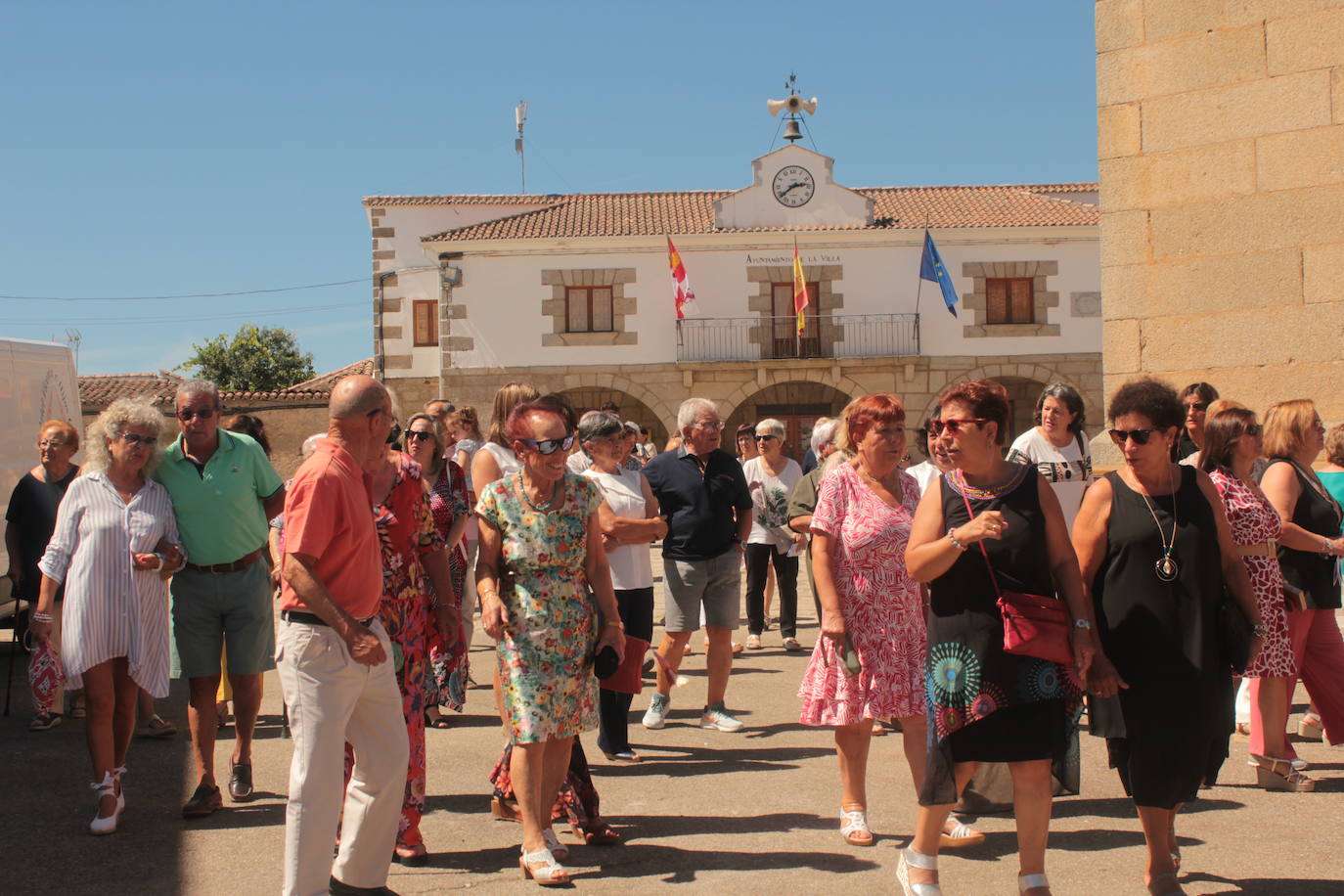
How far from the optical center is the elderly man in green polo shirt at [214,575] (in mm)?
5062

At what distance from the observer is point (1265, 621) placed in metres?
5.16

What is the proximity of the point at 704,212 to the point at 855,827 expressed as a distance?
2611 cm

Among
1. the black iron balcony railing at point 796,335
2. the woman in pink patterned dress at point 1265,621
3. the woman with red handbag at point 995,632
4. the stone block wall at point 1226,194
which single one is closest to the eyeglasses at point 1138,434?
the woman with red handbag at point 995,632

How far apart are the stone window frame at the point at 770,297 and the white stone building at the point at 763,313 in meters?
0.03

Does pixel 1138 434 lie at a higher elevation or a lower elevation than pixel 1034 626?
higher

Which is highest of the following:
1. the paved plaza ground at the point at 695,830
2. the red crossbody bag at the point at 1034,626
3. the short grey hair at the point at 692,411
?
the short grey hair at the point at 692,411

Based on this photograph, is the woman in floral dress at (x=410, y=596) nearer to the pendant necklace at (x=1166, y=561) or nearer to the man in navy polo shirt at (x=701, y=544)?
the man in navy polo shirt at (x=701, y=544)

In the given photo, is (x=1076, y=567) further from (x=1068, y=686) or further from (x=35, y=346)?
(x=35, y=346)

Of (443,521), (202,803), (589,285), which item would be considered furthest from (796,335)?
(202,803)

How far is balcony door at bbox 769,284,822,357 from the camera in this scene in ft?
92.1

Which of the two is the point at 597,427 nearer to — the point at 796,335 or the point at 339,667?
the point at 339,667

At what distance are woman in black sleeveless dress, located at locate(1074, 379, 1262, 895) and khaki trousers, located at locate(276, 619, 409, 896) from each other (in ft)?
7.20

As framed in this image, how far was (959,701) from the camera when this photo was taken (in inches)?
148

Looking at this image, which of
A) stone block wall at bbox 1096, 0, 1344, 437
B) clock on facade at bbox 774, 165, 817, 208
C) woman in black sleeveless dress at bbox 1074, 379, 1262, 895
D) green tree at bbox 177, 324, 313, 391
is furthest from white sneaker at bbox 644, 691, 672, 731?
green tree at bbox 177, 324, 313, 391
